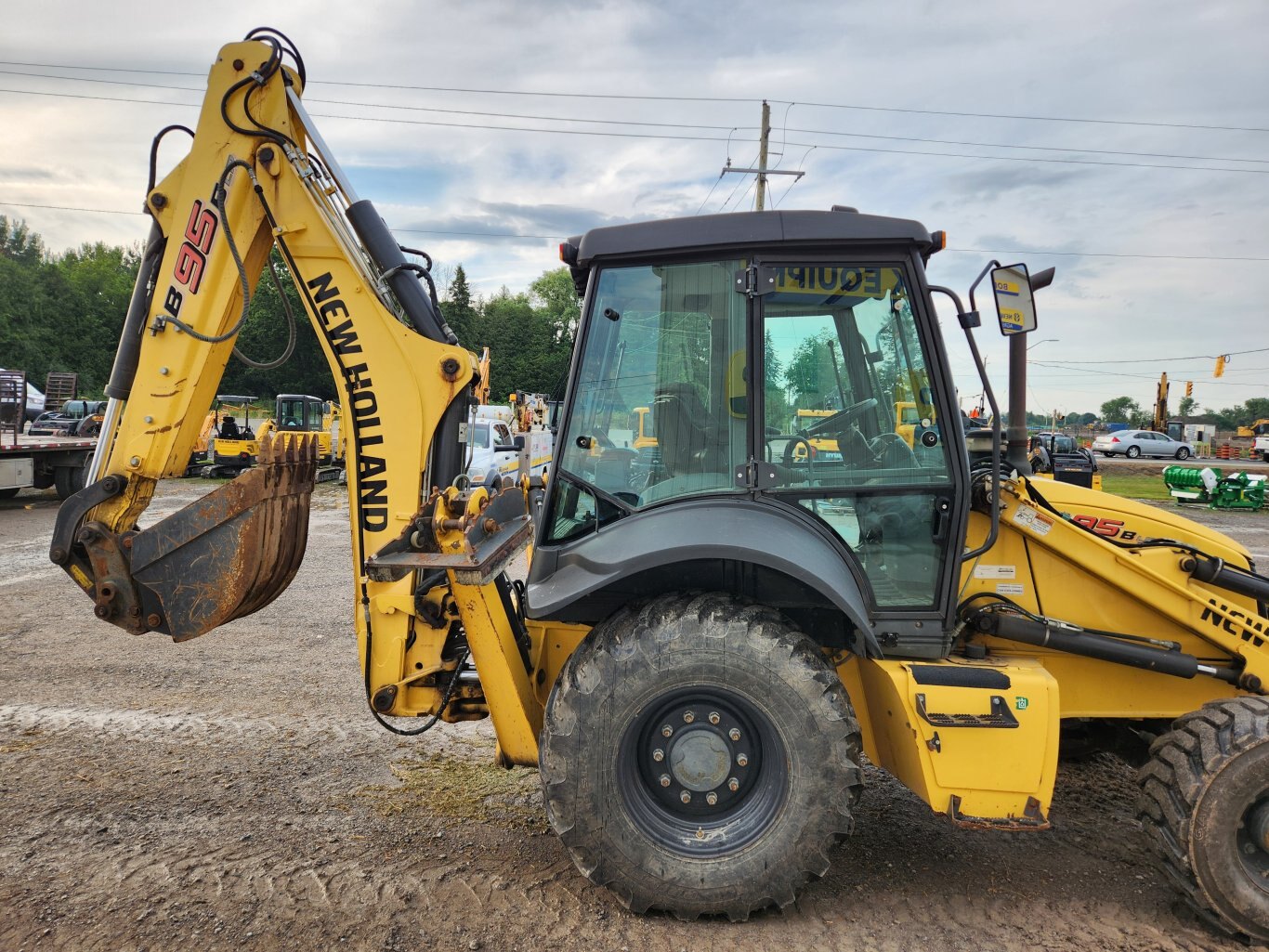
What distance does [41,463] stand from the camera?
50.2 feet

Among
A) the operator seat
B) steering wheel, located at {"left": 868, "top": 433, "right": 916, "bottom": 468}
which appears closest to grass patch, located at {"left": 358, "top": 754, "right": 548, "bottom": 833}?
the operator seat

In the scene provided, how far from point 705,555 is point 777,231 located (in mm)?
1245

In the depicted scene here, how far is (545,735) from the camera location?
2920mm

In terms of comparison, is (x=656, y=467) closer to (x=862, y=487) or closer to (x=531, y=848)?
(x=862, y=487)

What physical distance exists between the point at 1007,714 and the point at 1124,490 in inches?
895

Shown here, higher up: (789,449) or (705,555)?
(789,449)

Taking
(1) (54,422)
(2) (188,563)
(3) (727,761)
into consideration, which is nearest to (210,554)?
(2) (188,563)

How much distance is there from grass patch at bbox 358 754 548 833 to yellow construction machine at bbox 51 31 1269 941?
1.78ft

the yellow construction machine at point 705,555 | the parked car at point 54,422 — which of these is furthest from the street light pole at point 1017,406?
the parked car at point 54,422

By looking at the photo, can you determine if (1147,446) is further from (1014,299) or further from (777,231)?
(777,231)

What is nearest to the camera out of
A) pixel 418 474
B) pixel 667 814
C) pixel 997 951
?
pixel 997 951

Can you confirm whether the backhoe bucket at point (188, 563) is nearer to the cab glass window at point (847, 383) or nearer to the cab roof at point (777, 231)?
the cab roof at point (777, 231)

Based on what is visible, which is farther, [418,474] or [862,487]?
[418,474]

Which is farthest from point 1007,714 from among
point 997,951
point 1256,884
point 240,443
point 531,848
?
point 240,443
